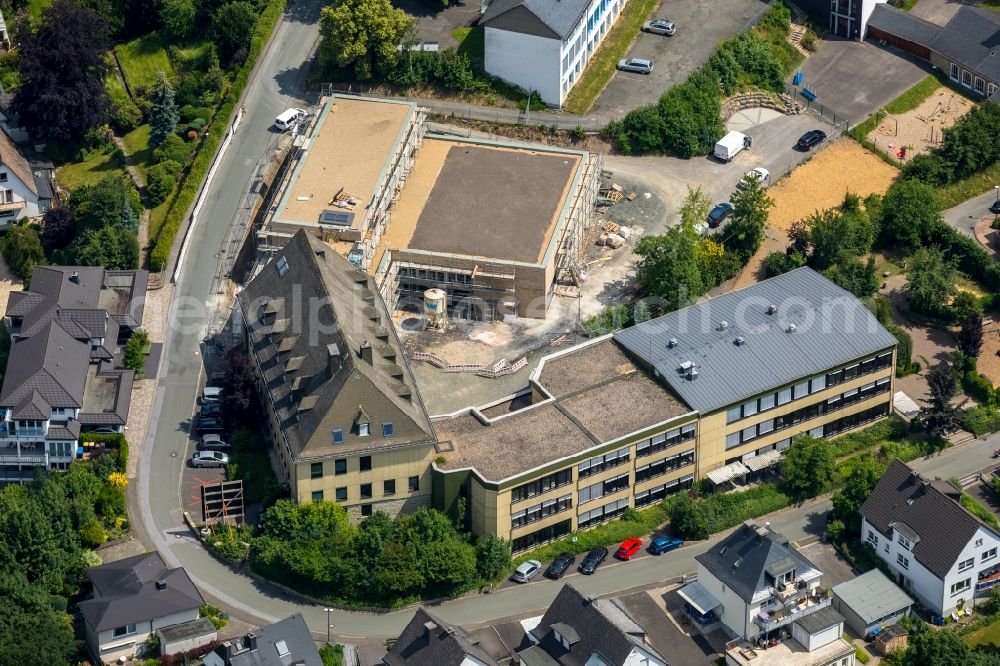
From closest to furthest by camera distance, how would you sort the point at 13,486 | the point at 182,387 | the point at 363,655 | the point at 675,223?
1. the point at 363,655
2. the point at 13,486
3. the point at 182,387
4. the point at 675,223

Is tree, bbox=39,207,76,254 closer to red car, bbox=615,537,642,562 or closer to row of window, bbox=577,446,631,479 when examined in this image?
row of window, bbox=577,446,631,479

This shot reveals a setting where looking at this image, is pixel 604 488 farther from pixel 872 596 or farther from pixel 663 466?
pixel 872 596

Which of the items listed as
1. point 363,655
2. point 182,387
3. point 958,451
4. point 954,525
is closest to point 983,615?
point 954,525

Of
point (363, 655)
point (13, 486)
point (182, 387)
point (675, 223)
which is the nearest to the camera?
point (363, 655)

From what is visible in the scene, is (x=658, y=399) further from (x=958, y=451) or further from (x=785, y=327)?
(x=958, y=451)

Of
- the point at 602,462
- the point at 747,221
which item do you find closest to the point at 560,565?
the point at 602,462

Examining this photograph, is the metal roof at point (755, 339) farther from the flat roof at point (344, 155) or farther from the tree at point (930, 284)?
the flat roof at point (344, 155)

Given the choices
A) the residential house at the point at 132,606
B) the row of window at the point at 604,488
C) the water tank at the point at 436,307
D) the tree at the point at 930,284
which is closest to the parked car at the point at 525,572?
the row of window at the point at 604,488
